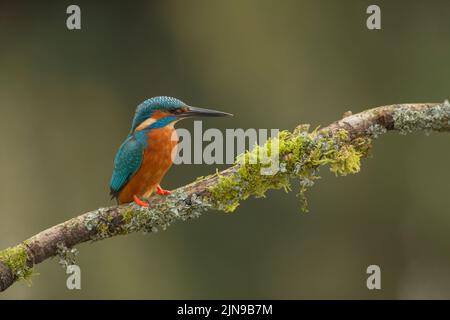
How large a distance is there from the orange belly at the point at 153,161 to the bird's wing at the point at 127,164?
0.08ft

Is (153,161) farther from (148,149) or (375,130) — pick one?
(375,130)

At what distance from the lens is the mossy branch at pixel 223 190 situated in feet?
9.71

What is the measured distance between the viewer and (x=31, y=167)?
20.8ft

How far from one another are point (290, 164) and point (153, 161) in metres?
0.76

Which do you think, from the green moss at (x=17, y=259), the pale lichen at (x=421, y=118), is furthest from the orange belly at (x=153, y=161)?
A: the pale lichen at (x=421, y=118)

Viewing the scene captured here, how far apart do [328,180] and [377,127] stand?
345cm

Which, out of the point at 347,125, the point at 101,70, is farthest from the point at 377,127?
the point at 101,70

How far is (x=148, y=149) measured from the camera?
3.48 metres

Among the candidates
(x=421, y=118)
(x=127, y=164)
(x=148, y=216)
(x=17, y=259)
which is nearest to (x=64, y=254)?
(x=17, y=259)

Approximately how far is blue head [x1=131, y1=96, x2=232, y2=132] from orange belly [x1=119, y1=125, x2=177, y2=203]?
4 centimetres

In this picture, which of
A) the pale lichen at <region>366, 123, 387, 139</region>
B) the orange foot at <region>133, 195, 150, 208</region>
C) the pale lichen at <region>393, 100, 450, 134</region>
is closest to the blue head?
the orange foot at <region>133, 195, 150, 208</region>

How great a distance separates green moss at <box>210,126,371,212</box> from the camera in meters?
2.97

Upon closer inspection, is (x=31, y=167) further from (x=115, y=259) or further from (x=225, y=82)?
(x=225, y=82)

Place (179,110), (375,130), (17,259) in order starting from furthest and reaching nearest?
(179,110), (375,130), (17,259)
